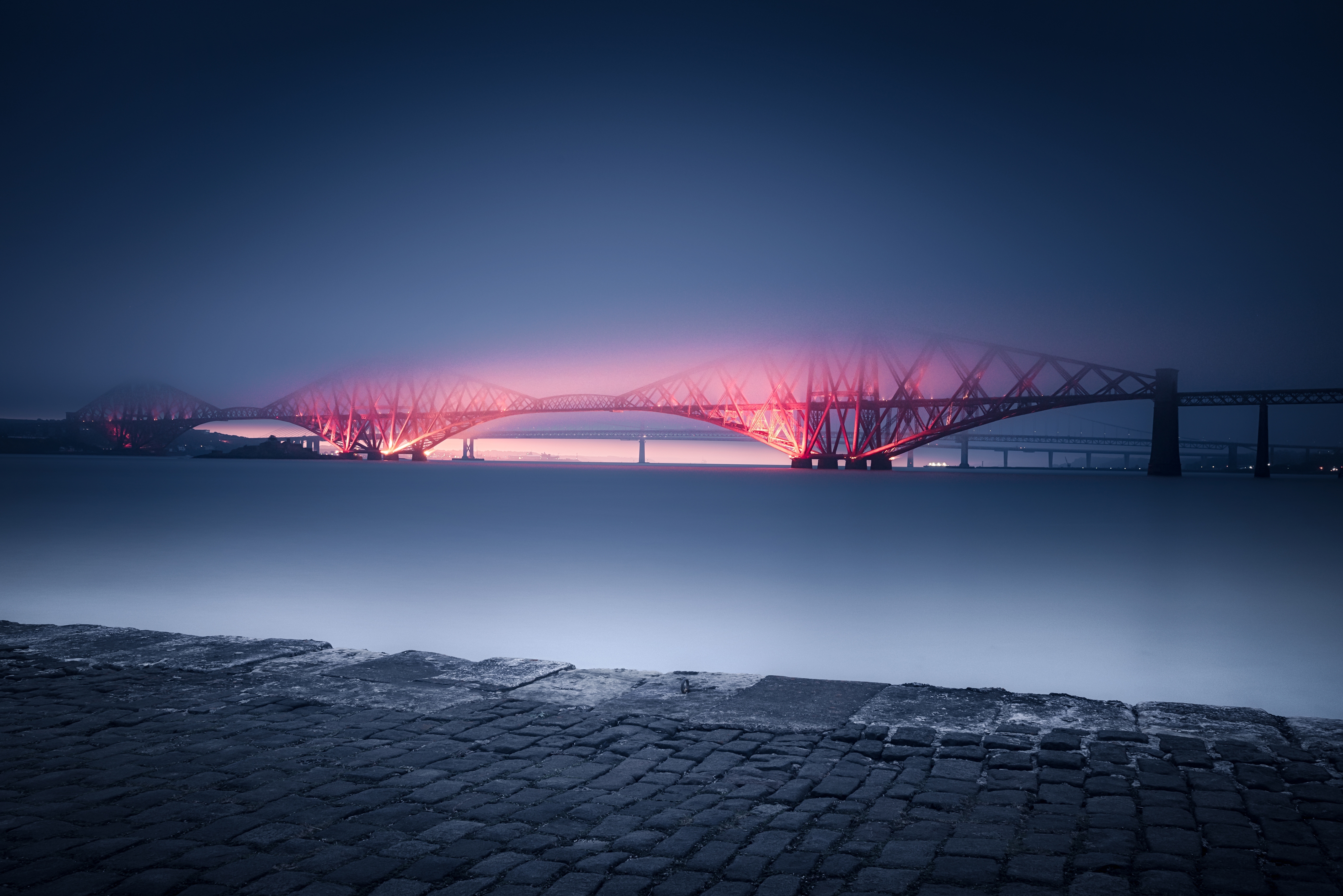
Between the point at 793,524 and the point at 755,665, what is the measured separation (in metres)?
16.2

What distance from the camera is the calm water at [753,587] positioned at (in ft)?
23.3

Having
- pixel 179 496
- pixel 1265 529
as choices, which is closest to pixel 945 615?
pixel 1265 529

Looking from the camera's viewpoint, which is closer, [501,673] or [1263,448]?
[501,673]

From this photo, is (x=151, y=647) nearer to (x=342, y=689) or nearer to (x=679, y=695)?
(x=342, y=689)

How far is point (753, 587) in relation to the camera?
11.5 m

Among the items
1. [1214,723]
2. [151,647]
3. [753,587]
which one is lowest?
[753,587]

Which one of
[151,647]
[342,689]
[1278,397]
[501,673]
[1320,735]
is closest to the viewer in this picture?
[1320,735]

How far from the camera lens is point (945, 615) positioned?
938 centimetres

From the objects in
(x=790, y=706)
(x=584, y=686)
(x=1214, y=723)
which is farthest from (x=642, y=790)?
(x=1214, y=723)

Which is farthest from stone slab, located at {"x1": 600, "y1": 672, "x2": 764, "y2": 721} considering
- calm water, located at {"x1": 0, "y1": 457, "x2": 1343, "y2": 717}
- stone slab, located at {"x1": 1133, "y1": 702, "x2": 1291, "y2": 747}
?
calm water, located at {"x1": 0, "y1": 457, "x2": 1343, "y2": 717}

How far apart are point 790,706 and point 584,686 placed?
1050mm

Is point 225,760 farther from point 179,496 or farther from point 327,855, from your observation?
point 179,496

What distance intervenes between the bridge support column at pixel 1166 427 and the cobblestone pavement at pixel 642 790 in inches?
3019

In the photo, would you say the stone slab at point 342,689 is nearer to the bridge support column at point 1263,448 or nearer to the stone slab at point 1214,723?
the stone slab at point 1214,723
